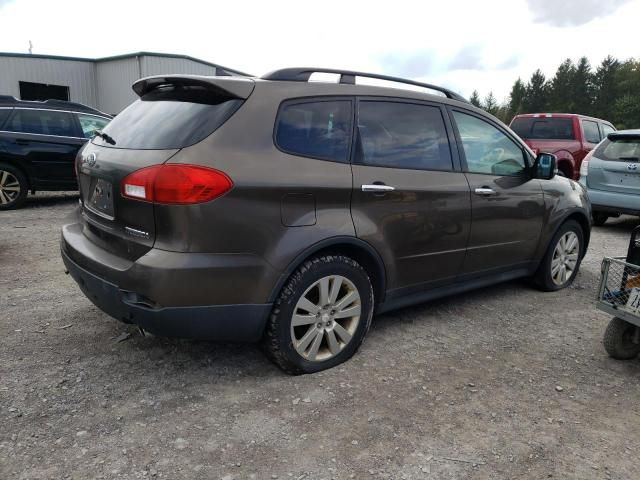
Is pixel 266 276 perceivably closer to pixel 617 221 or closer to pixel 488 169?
pixel 488 169

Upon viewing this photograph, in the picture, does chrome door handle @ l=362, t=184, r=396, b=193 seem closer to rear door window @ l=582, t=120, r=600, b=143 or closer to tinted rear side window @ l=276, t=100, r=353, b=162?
tinted rear side window @ l=276, t=100, r=353, b=162

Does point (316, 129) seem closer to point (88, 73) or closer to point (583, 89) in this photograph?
point (88, 73)

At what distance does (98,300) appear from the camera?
271cm

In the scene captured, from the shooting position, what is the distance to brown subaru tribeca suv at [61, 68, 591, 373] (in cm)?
244

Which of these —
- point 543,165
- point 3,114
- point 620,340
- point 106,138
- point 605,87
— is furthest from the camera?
point 605,87

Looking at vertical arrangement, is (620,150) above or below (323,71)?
below

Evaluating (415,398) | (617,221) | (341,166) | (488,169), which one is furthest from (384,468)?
(617,221)

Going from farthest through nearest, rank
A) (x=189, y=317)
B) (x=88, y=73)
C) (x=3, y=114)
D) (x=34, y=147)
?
(x=88, y=73) < (x=34, y=147) < (x=3, y=114) < (x=189, y=317)

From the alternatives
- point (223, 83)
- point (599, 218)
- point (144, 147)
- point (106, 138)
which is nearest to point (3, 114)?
point (106, 138)

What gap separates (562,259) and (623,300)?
63.2 inches

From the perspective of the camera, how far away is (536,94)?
274ft

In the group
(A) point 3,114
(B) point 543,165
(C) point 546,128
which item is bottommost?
(B) point 543,165

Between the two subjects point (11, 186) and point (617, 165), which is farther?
A: point (11, 186)

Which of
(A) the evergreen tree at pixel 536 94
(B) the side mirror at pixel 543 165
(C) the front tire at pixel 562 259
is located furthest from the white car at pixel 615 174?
(A) the evergreen tree at pixel 536 94
